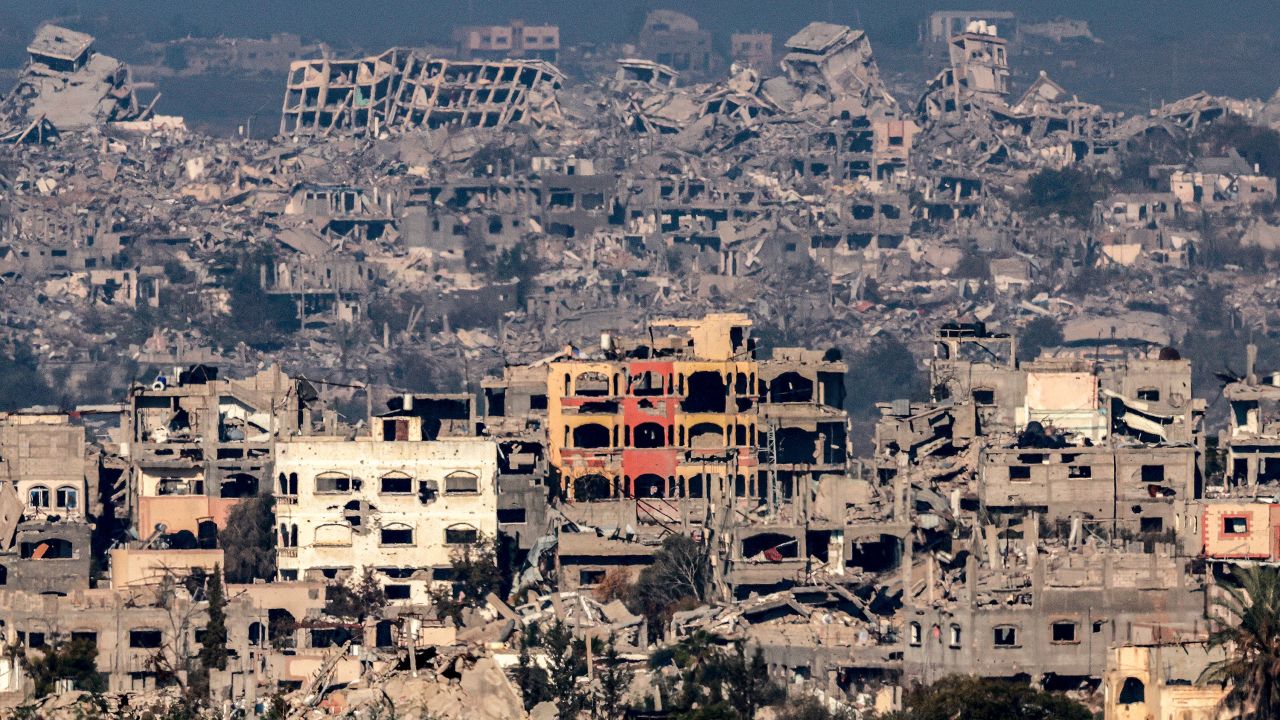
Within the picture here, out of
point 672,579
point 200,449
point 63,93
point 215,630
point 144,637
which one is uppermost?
point 63,93

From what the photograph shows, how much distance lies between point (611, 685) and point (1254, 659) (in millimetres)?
8808

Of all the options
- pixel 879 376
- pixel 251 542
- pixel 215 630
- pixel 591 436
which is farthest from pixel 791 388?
pixel 879 376

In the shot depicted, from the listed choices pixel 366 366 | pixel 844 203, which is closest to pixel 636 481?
pixel 366 366

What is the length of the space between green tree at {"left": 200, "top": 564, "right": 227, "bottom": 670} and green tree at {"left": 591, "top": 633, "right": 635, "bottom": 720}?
5645mm

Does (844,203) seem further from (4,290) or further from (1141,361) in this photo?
(1141,361)

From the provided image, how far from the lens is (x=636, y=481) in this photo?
74.2 m

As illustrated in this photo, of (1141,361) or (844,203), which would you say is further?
(844,203)

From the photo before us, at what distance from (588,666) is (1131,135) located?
10639cm

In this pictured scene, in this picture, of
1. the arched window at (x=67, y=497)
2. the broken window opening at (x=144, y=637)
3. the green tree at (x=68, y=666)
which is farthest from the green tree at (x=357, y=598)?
the arched window at (x=67, y=497)

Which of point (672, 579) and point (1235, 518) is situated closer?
point (1235, 518)

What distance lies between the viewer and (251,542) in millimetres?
68562

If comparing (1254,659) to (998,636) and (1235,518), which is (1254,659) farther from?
(1235,518)

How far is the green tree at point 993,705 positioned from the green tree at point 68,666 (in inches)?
446

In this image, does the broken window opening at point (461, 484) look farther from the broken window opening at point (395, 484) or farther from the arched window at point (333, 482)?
the arched window at point (333, 482)
